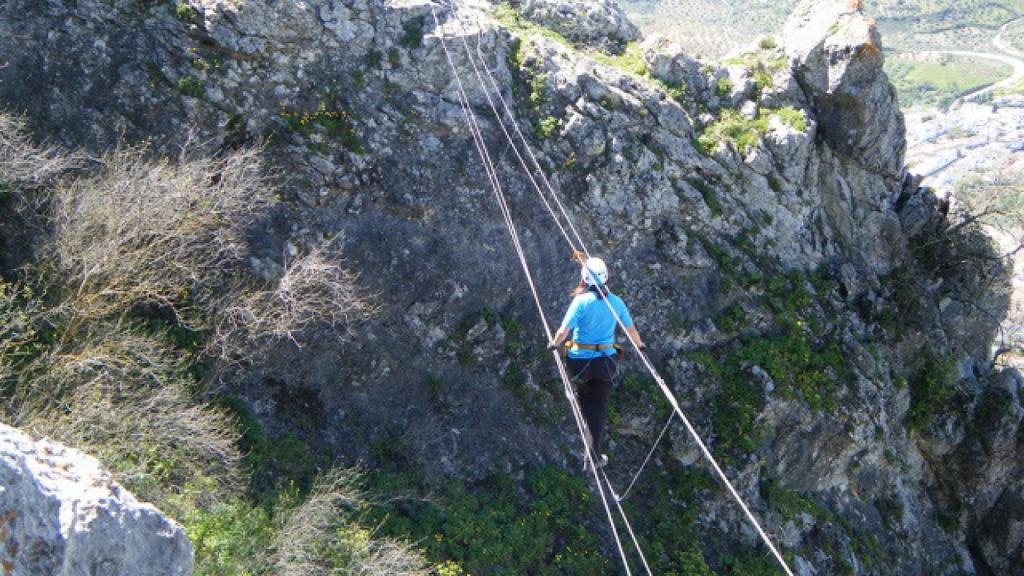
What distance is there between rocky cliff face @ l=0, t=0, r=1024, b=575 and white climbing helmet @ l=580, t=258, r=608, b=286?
466 cm

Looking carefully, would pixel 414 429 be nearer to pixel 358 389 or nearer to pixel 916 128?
pixel 358 389

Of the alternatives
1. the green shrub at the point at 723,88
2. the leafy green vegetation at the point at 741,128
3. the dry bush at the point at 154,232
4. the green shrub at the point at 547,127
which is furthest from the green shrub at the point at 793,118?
the dry bush at the point at 154,232

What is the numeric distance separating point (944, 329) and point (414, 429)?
13.4m

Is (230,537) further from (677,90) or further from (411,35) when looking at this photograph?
(677,90)

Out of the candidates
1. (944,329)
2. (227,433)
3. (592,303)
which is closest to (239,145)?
(227,433)

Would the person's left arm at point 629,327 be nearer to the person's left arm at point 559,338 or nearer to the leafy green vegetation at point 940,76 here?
the person's left arm at point 559,338

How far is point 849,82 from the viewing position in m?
15.3

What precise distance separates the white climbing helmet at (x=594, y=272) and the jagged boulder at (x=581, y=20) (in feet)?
29.6

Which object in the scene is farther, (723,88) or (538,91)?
(723,88)

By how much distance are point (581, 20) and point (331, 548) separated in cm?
1218

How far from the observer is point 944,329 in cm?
1720

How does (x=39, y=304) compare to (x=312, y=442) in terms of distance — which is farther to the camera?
(x=312, y=442)

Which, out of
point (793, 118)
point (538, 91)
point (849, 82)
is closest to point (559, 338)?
point (538, 91)

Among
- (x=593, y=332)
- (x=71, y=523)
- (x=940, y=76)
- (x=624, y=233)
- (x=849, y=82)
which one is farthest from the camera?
(x=940, y=76)
